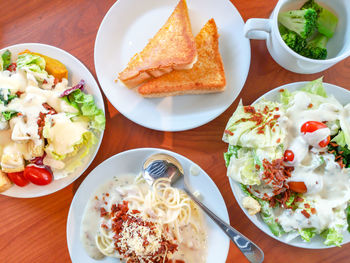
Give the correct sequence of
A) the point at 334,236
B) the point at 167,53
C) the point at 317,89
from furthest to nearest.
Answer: the point at 167,53 < the point at 317,89 < the point at 334,236

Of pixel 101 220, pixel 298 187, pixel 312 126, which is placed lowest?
→ pixel 101 220

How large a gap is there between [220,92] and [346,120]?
1.98ft

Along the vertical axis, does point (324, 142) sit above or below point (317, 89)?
below

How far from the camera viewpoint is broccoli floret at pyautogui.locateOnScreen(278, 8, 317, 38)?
4.23 feet

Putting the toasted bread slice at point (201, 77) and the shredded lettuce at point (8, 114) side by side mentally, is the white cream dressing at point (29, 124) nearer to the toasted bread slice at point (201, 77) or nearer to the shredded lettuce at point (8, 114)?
the shredded lettuce at point (8, 114)

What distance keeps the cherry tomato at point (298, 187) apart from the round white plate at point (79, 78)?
975mm

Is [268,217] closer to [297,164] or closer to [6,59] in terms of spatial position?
[297,164]

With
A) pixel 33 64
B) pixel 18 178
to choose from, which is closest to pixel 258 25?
pixel 33 64

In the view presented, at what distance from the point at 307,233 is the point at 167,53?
1.11 metres

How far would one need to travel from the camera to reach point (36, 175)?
1.52 metres

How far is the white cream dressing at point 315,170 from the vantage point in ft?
4.25

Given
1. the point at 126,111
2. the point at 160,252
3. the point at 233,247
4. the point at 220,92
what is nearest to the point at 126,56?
the point at 126,111

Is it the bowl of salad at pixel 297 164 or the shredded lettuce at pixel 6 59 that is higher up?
the shredded lettuce at pixel 6 59

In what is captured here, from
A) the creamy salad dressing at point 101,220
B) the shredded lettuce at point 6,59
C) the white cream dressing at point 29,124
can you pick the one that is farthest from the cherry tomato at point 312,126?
the shredded lettuce at point 6,59
